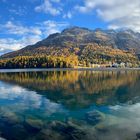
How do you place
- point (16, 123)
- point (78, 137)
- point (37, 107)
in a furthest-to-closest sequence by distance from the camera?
point (37, 107) < point (16, 123) < point (78, 137)

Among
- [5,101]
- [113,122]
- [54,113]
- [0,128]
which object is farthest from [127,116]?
[5,101]

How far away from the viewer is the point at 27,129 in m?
26.6

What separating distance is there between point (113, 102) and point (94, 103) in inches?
130

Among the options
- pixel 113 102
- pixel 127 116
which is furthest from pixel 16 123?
pixel 113 102

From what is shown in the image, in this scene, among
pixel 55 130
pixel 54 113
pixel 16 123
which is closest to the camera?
pixel 55 130

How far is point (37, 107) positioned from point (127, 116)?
1309 cm

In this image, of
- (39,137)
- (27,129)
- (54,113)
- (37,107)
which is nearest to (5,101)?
(37,107)

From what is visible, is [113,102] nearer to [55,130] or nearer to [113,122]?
[113,122]

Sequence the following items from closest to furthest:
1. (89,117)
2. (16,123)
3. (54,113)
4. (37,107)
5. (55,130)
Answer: (55,130) < (16,123) < (89,117) < (54,113) < (37,107)

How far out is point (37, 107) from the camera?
131 ft

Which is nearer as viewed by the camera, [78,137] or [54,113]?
[78,137]

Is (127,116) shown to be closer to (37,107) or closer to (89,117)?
(89,117)

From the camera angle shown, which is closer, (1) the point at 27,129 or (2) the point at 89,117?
(1) the point at 27,129

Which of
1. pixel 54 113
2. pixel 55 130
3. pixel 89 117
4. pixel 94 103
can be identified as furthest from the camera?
pixel 94 103
